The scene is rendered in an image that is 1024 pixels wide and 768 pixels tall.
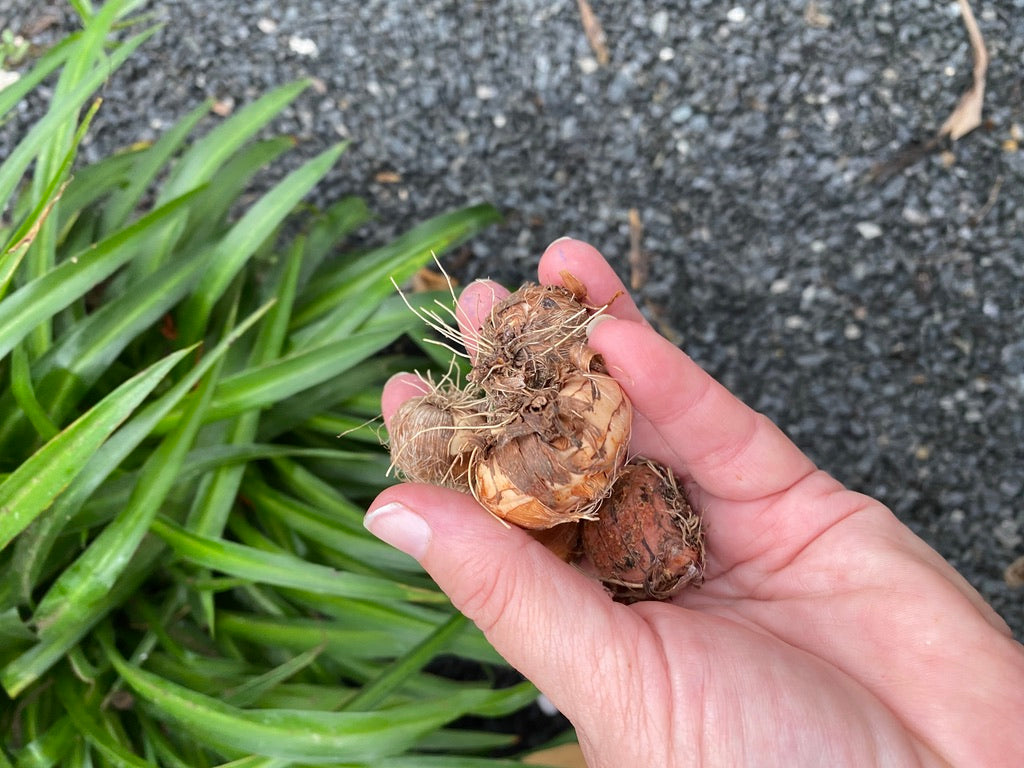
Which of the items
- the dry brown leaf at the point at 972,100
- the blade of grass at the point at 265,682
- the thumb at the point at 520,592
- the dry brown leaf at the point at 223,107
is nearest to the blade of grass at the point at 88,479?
the blade of grass at the point at 265,682

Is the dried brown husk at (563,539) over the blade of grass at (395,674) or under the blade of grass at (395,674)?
over

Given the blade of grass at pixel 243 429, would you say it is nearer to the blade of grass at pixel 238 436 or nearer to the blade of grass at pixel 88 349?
the blade of grass at pixel 238 436

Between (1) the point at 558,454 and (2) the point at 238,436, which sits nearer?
(1) the point at 558,454

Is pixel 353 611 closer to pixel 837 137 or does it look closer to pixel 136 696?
pixel 136 696

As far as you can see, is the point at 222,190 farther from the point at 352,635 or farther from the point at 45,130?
the point at 352,635

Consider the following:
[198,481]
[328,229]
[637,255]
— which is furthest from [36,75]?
[637,255]

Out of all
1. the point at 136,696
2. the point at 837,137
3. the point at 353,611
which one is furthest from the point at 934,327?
the point at 136,696
